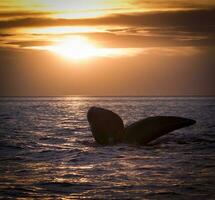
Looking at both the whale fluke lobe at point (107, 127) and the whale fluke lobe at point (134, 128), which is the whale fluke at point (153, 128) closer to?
the whale fluke lobe at point (134, 128)

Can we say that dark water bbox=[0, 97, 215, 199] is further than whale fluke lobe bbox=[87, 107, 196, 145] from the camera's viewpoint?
No

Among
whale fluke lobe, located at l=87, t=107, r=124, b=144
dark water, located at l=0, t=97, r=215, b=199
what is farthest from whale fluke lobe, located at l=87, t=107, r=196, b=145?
dark water, located at l=0, t=97, r=215, b=199

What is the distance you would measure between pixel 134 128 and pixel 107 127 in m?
1.23

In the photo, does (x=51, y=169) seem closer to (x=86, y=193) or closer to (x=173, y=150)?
(x=86, y=193)

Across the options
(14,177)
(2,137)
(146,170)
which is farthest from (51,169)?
(2,137)

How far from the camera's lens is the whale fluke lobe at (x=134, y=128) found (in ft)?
78.5

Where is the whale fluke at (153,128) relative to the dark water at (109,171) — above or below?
above

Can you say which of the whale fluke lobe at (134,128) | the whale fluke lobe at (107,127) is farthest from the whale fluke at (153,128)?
the whale fluke lobe at (107,127)

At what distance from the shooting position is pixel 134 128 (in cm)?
2427

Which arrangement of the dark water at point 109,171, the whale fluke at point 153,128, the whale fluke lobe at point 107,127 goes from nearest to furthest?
the dark water at point 109,171, the whale fluke at point 153,128, the whale fluke lobe at point 107,127

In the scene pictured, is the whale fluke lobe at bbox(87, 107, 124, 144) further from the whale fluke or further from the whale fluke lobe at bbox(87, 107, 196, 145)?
the whale fluke

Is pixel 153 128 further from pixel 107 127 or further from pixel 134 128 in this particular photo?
pixel 107 127

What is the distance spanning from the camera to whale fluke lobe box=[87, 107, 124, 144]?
2409cm

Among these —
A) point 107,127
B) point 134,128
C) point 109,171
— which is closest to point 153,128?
point 134,128
